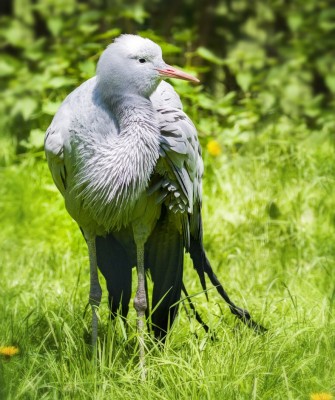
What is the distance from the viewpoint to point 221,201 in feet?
15.3

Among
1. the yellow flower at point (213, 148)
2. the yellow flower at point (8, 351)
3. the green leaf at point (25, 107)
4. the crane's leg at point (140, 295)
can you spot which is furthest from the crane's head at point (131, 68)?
the green leaf at point (25, 107)

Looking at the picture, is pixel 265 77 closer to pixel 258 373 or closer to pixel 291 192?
pixel 291 192

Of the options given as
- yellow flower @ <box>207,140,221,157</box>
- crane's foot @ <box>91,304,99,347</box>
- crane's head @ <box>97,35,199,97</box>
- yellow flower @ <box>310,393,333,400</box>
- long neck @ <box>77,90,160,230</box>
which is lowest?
crane's foot @ <box>91,304,99,347</box>

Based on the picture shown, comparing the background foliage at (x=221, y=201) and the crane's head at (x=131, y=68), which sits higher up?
the crane's head at (x=131, y=68)

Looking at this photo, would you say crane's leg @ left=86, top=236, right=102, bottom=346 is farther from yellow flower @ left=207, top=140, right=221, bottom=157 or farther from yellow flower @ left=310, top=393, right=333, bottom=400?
yellow flower @ left=207, top=140, right=221, bottom=157

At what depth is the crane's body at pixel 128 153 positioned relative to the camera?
3008mm

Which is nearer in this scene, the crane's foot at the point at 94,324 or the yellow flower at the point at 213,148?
the crane's foot at the point at 94,324

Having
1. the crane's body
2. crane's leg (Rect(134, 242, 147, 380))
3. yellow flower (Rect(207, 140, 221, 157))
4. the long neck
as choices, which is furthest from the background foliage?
the long neck

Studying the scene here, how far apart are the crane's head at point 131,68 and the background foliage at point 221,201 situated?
0.93 m

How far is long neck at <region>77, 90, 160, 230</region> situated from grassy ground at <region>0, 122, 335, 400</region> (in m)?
Answer: 0.48

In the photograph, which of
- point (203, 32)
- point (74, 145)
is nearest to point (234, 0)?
point (203, 32)

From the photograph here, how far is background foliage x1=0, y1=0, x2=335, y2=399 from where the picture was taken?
2922mm

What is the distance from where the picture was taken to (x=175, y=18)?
279 inches

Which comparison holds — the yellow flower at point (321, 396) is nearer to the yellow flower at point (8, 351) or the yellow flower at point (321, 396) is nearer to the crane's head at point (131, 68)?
the yellow flower at point (8, 351)
